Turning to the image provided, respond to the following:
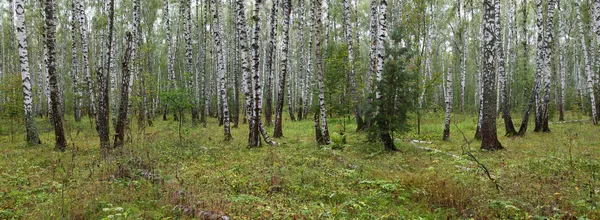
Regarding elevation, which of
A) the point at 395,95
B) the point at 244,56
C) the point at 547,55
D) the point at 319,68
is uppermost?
the point at 547,55

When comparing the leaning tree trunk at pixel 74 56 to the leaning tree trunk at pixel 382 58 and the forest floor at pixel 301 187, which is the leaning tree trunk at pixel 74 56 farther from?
the leaning tree trunk at pixel 382 58

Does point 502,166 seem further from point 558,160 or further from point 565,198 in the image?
point 565,198

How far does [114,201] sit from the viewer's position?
5.50 m

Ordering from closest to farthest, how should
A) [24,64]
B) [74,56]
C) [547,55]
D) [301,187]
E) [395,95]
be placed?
[301,187] → [395,95] → [24,64] → [547,55] → [74,56]

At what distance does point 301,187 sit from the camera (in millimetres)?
6555

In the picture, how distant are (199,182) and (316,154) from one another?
4.41 meters

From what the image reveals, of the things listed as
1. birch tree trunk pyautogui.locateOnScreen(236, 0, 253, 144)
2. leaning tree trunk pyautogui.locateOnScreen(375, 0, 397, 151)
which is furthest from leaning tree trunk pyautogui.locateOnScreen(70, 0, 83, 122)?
leaning tree trunk pyautogui.locateOnScreen(375, 0, 397, 151)

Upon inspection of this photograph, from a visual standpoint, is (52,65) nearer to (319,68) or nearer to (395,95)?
(319,68)

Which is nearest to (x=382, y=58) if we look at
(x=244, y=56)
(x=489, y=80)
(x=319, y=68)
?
(x=319, y=68)

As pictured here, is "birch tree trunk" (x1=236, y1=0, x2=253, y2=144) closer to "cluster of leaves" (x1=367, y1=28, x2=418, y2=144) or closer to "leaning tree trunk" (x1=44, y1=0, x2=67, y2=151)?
"cluster of leaves" (x1=367, y1=28, x2=418, y2=144)

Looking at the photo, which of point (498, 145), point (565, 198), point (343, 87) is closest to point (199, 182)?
point (565, 198)

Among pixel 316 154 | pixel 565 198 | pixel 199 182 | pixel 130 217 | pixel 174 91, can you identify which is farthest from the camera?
pixel 174 91

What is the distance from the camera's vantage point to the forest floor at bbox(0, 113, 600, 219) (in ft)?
16.8

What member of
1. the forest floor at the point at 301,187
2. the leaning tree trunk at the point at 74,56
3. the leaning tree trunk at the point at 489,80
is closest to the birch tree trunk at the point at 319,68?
the forest floor at the point at 301,187
